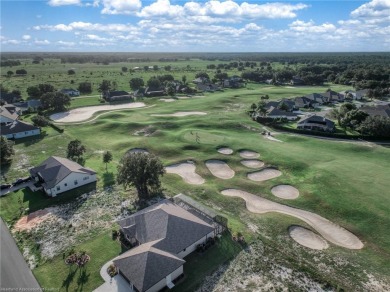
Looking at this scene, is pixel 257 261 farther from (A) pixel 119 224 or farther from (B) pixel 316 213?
(A) pixel 119 224

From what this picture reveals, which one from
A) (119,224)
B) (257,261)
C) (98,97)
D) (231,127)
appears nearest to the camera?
(257,261)

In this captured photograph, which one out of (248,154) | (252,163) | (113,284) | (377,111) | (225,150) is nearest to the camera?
(113,284)

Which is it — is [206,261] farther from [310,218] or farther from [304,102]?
[304,102]

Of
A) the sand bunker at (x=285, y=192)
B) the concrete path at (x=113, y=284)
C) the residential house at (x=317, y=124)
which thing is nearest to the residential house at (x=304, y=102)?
the residential house at (x=317, y=124)

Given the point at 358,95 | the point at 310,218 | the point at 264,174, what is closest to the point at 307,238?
the point at 310,218

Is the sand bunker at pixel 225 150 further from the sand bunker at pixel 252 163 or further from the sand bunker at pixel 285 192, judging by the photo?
the sand bunker at pixel 285 192

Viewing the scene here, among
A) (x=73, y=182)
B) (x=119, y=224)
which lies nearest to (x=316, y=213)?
(x=119, y=224)
